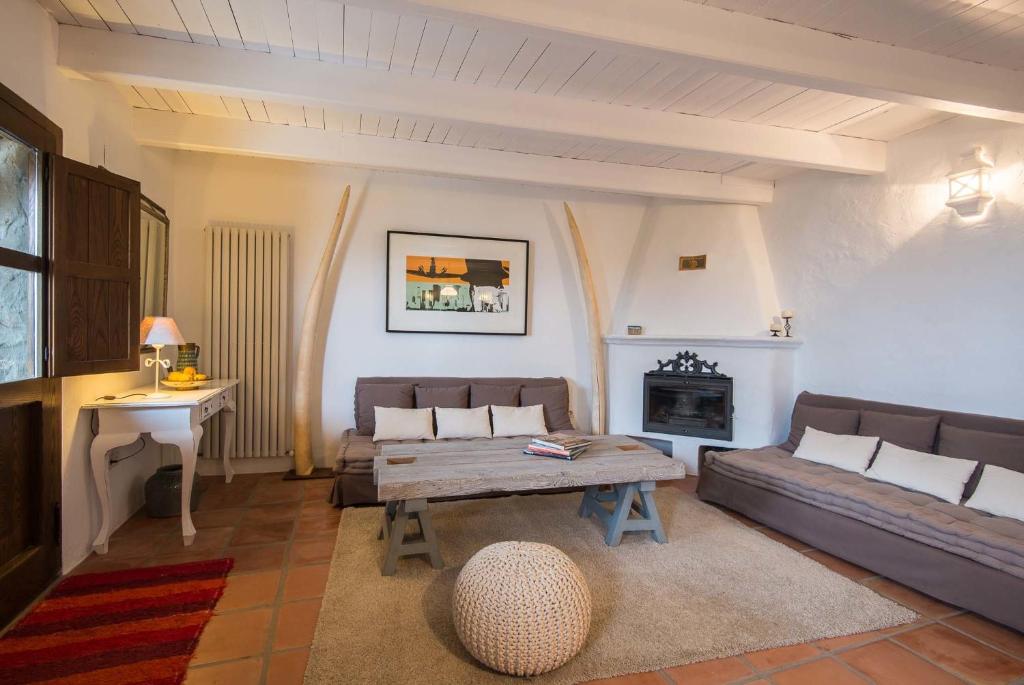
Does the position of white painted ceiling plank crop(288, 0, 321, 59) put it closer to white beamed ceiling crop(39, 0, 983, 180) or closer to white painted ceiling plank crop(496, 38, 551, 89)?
white beamed ceiling crop(39, 0, 983, 180)

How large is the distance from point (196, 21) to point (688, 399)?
14.2ft

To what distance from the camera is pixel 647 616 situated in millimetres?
2211

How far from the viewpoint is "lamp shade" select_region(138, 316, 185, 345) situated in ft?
10.2

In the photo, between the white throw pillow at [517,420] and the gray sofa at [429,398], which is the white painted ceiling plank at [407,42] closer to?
the gray sofa at [429,398]

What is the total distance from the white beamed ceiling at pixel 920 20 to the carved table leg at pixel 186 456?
334 cm

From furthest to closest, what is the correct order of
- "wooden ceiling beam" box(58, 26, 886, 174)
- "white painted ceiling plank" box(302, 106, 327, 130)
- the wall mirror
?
the wall mirror
"white painted ceiling plank" box(302, 106, 327, 130)
"wooden ceiling beam" box(58, 26, 886, 174)

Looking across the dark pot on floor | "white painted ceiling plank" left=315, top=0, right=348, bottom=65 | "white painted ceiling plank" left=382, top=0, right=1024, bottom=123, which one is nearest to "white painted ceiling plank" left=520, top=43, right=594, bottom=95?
"white painted ceiling plank" left=382, top=0, right=1024, bottom=123

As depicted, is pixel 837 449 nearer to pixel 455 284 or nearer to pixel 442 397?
pixel 442 397

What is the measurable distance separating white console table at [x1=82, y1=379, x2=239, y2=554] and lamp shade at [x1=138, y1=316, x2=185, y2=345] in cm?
35

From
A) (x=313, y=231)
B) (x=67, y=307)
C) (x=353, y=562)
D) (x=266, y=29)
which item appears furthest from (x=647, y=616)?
(x=313, y=231)

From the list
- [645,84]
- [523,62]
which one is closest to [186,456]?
[523,62]

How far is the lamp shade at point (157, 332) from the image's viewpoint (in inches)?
123

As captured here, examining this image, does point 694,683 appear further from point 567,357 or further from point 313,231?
point 313,231

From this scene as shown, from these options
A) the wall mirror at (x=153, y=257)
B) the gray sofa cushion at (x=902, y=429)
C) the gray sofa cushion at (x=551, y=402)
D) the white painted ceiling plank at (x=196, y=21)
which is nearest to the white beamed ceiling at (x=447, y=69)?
the white painted ceiling plank at (x=196, y=21)
